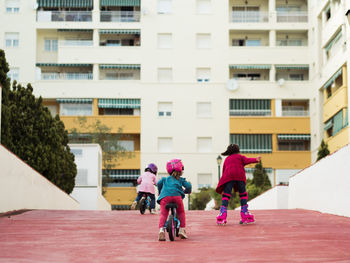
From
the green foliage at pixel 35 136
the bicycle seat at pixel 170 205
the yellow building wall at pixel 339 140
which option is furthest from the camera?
the yellow building wall at pixel 339 140

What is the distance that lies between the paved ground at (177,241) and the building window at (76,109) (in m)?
46.7

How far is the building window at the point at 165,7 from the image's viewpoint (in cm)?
6197

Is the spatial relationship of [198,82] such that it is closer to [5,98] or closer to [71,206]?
[71,206]

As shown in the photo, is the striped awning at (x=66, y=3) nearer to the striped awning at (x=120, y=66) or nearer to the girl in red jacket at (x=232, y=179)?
the striped awning at (x=120, y=66)

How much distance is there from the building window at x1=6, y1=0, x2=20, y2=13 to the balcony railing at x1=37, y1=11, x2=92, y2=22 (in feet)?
6.53

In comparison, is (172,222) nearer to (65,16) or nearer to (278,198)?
(278,198)

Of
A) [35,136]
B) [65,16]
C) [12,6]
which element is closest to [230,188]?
[35,136]

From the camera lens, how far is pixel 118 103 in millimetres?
60562

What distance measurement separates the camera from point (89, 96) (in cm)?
6047

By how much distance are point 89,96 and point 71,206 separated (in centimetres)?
2881

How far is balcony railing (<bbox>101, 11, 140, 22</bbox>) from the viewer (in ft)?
201

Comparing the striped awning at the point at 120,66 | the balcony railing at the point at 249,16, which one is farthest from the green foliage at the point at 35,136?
the balcony railing at the point at 249,16

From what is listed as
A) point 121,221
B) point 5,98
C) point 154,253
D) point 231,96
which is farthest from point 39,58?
point 154,253

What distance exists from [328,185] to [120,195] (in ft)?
143
